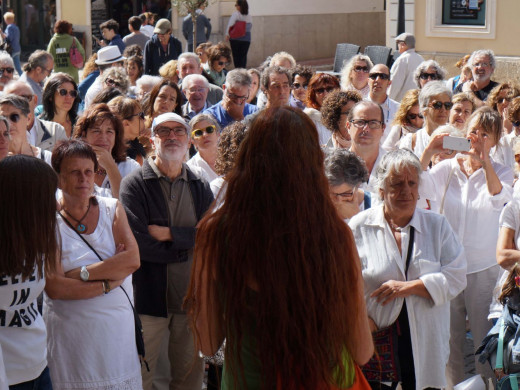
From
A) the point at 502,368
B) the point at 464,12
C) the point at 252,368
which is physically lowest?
the point at 502,368

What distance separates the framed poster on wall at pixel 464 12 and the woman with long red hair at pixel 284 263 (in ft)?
53.8

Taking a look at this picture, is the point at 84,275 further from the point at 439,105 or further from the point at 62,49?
the point at 62,49

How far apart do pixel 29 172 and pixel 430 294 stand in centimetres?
208

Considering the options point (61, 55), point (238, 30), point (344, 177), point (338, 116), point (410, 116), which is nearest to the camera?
point (344, 177)

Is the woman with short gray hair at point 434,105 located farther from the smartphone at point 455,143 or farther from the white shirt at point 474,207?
the smartphone at point 455,143

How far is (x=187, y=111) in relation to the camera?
8.83 metres

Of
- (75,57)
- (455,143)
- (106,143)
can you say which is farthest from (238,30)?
(455,143)

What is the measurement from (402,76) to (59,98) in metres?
6.57

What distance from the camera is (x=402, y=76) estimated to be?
1311cm

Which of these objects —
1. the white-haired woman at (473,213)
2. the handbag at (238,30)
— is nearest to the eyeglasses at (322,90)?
the white-haired woman at (473,213)

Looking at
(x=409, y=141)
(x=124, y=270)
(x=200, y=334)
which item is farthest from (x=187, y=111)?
(x=200, y=334)

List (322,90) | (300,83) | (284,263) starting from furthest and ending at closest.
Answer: (300,83) < (322,90) < (284,263)

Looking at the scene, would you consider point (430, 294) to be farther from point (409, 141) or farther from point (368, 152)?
point (409, 141)

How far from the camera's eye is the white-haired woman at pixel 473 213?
19.9 feet
